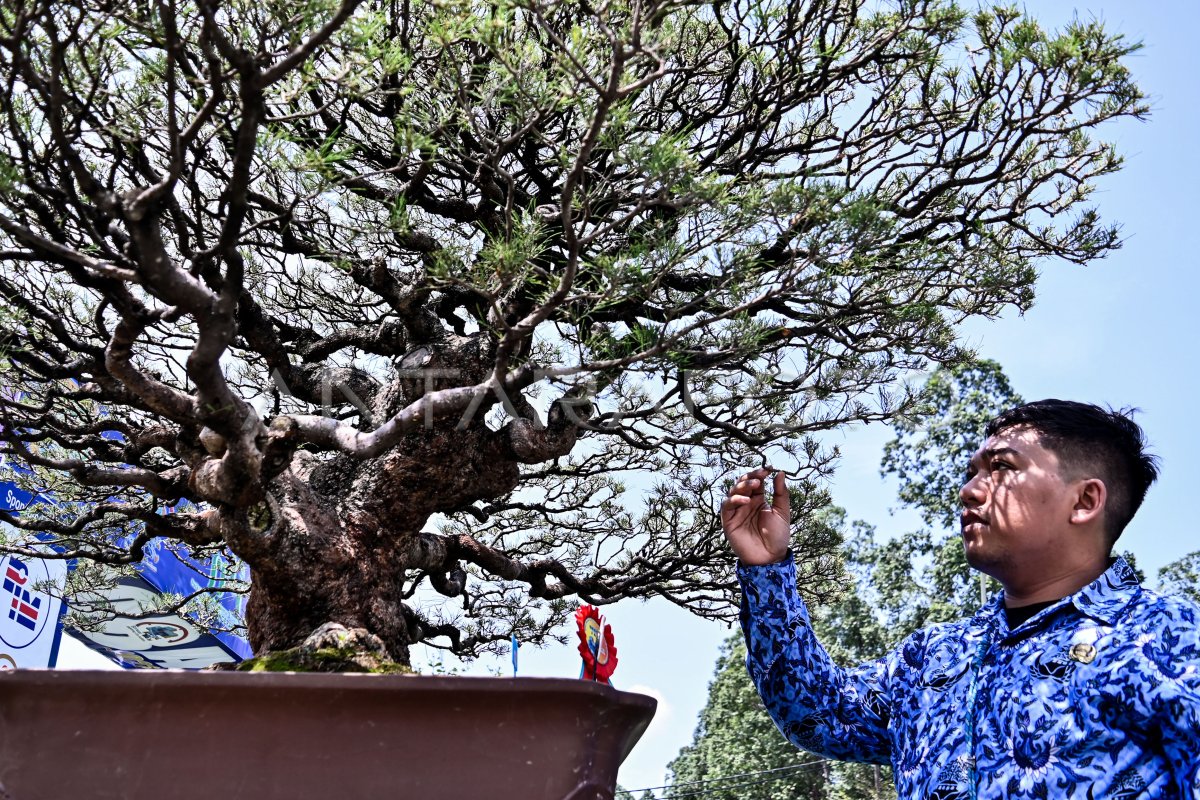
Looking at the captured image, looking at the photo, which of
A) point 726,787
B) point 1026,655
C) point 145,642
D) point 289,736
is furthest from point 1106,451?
point 726,787

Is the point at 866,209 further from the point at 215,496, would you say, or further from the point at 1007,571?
the point at 215,496

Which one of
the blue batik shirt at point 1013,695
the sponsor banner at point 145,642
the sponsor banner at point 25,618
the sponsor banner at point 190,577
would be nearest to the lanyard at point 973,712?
the blue batik shirt at point 1013,695

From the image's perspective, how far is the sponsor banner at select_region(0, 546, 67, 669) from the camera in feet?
15.4

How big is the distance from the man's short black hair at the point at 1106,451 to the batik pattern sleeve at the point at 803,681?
1.05 feet

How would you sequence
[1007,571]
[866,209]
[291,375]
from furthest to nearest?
[291,375]
[866,209]
[1007,571]

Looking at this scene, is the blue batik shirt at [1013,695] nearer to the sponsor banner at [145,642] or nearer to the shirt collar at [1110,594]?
the shirt collar at [1110,594]

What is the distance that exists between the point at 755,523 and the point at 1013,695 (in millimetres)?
358

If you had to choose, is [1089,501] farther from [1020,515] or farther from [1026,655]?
[1026,655]

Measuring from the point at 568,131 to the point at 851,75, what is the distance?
2.08 feet

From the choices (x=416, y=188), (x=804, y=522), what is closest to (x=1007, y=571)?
(x=416, y=188)

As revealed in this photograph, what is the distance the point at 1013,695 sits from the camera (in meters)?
0.90

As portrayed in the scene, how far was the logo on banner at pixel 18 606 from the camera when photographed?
469 cm

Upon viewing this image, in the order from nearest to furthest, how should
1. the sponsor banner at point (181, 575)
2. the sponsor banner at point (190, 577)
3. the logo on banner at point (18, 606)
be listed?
1. the sponsor banner at point (190, 577)
2. the logo on banner at point (18, 606)
3. the sponsor banner at point (181, 575)

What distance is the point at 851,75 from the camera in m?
2.06
